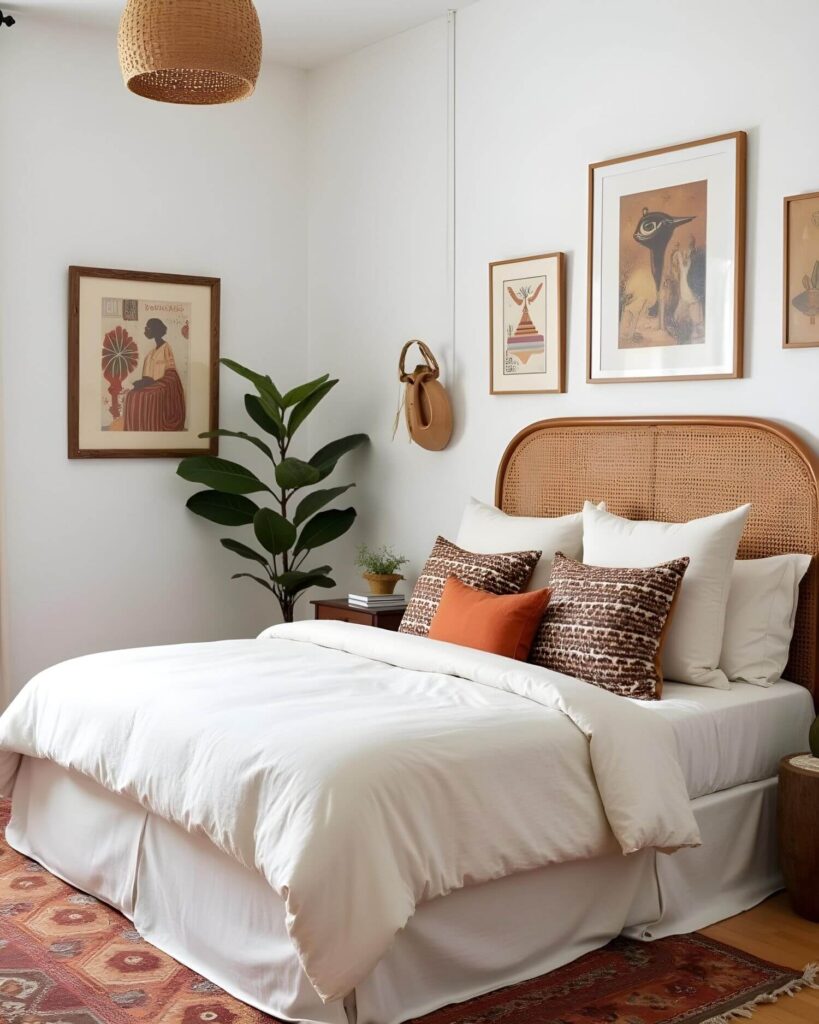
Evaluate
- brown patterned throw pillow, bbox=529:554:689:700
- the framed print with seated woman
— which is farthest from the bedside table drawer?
brown patterned throw pillow, bbox=529:554:689:700

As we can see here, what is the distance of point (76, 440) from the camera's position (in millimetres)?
4855

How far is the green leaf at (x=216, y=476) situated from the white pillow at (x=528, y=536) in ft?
3.62

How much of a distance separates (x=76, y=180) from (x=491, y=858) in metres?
3.41

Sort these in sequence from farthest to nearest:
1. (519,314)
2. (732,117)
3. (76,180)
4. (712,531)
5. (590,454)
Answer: (76,180) < (519,314) < (590,454) < (732,117) < (712,531)

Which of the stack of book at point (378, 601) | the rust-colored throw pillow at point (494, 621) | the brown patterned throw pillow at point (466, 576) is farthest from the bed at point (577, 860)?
the stack of book at point (378, 601)

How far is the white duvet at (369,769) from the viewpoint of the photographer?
2383 millimetres

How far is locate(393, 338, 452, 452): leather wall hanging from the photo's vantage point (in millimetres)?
4719

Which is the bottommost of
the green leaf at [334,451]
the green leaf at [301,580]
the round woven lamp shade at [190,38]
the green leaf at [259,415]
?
the green leaf at [301,580]

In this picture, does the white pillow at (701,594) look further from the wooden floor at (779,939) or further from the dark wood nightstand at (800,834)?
the wooden floor at (779,939)

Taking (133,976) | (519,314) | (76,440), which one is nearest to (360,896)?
(133,976)

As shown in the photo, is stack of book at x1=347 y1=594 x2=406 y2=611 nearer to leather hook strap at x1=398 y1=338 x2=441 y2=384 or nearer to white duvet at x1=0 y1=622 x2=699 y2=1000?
leather hook strap at x1=398 y1=338 x2=441 y2=384

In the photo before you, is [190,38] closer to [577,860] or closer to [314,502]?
[577,860]

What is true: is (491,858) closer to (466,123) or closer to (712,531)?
(712,531)

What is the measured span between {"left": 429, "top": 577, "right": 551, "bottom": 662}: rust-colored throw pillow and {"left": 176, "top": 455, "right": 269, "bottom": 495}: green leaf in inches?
59.8
